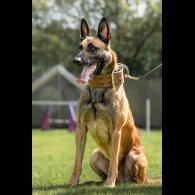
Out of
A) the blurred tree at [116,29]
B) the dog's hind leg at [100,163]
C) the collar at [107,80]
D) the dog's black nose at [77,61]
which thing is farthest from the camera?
the blurred tree at [116,29]

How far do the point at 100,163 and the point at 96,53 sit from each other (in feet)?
4.65

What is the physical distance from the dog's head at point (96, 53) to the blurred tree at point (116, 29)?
17.4m

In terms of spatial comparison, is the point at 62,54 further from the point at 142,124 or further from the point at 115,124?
the point at 115,124

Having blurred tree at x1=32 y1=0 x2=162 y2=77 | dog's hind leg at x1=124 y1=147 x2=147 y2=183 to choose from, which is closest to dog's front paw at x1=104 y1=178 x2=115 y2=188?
dog's hind leg at x1=124 y1=147 x2=147 y2=183

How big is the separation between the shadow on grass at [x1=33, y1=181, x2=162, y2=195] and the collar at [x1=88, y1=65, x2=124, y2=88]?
1.09 meters

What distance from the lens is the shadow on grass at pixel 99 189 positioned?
4941 mm

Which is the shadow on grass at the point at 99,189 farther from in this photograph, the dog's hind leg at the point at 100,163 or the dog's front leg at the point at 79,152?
the dog's hind leg at the point at 100,163

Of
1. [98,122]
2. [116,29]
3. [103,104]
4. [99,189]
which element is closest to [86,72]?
[103,104]

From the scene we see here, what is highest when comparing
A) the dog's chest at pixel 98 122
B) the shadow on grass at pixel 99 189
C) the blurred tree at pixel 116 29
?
the blurred tree at pixel 116 29

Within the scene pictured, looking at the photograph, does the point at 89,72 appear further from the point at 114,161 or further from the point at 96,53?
the point at 114,161

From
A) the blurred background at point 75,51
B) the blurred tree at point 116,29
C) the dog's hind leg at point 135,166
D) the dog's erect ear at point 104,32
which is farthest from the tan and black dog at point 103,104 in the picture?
the blurred tree at point 116,29

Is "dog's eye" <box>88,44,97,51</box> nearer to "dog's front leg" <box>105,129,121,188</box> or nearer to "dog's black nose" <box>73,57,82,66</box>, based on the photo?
"dog's black nose" <box>73,57,82,66</box>

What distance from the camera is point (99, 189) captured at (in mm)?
5070
